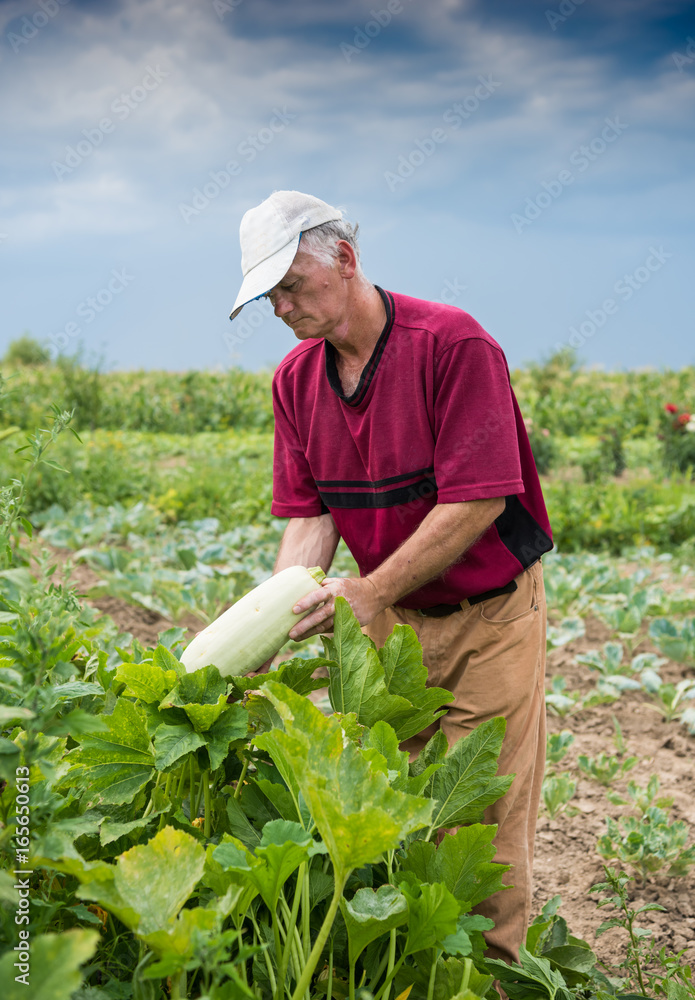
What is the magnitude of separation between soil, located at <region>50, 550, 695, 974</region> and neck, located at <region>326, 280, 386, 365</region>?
969 millimetres

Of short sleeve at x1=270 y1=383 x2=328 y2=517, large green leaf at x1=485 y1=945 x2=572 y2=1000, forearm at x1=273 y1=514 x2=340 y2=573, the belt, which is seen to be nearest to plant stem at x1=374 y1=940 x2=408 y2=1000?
large green leaf at x1=485 y1=945 x2=572 y2=1000

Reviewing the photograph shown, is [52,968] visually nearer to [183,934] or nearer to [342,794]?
[183,934]

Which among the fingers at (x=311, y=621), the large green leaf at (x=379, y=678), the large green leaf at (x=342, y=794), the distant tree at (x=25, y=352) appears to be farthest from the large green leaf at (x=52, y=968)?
the distant tree at (x=25, y=352)

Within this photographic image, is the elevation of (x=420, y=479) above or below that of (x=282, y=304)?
below

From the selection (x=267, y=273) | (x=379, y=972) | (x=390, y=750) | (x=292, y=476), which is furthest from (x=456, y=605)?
(x=379, y=972)

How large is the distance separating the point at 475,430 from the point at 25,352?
25000 millimetres

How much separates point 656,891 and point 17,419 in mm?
10295

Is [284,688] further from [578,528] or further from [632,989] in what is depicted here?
[578,528]

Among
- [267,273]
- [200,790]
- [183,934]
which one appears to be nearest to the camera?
[183,934]

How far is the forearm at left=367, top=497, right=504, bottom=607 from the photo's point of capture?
2094mm

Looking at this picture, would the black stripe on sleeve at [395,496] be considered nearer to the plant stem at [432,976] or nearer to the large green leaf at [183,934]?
the plant stem at [432,976]

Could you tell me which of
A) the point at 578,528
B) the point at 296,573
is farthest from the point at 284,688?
the point at 578,528

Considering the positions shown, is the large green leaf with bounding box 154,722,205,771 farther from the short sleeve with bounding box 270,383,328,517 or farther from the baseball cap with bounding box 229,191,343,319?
the short sleeve with bounding box 270,383,328,517

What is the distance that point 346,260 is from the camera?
7.22 feet
